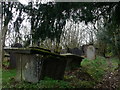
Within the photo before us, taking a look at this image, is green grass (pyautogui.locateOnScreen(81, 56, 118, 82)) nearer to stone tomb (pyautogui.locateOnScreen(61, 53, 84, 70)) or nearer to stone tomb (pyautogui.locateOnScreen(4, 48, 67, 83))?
stone tomb (pyautogui.locateOnScreen(61, 53, 84, 70))

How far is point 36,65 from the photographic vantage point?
561cm

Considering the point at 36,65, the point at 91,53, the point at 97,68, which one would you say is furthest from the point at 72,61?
the point at 91,53

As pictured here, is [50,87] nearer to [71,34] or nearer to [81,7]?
[81,7]

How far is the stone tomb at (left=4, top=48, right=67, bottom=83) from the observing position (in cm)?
556

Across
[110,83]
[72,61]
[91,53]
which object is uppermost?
[91,53]

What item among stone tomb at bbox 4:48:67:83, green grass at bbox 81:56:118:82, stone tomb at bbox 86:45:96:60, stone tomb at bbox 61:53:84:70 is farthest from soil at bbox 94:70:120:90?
stone tomb at bbox 86:45:96:60

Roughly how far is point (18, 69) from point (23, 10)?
2.90 metres

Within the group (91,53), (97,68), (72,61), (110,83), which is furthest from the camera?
(91,53)

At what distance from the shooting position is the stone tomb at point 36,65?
5.56m

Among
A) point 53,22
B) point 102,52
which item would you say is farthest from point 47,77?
point 102,52

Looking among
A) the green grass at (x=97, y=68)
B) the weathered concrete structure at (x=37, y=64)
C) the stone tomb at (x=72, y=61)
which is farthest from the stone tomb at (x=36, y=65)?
the stone tomb at (x=72, y=61)

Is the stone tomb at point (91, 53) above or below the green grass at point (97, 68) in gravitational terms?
above

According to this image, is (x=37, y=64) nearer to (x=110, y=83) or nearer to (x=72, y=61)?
(x=110, y=83)

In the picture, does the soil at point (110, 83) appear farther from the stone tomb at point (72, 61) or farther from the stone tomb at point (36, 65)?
the stone tomb at point (72, 61)
